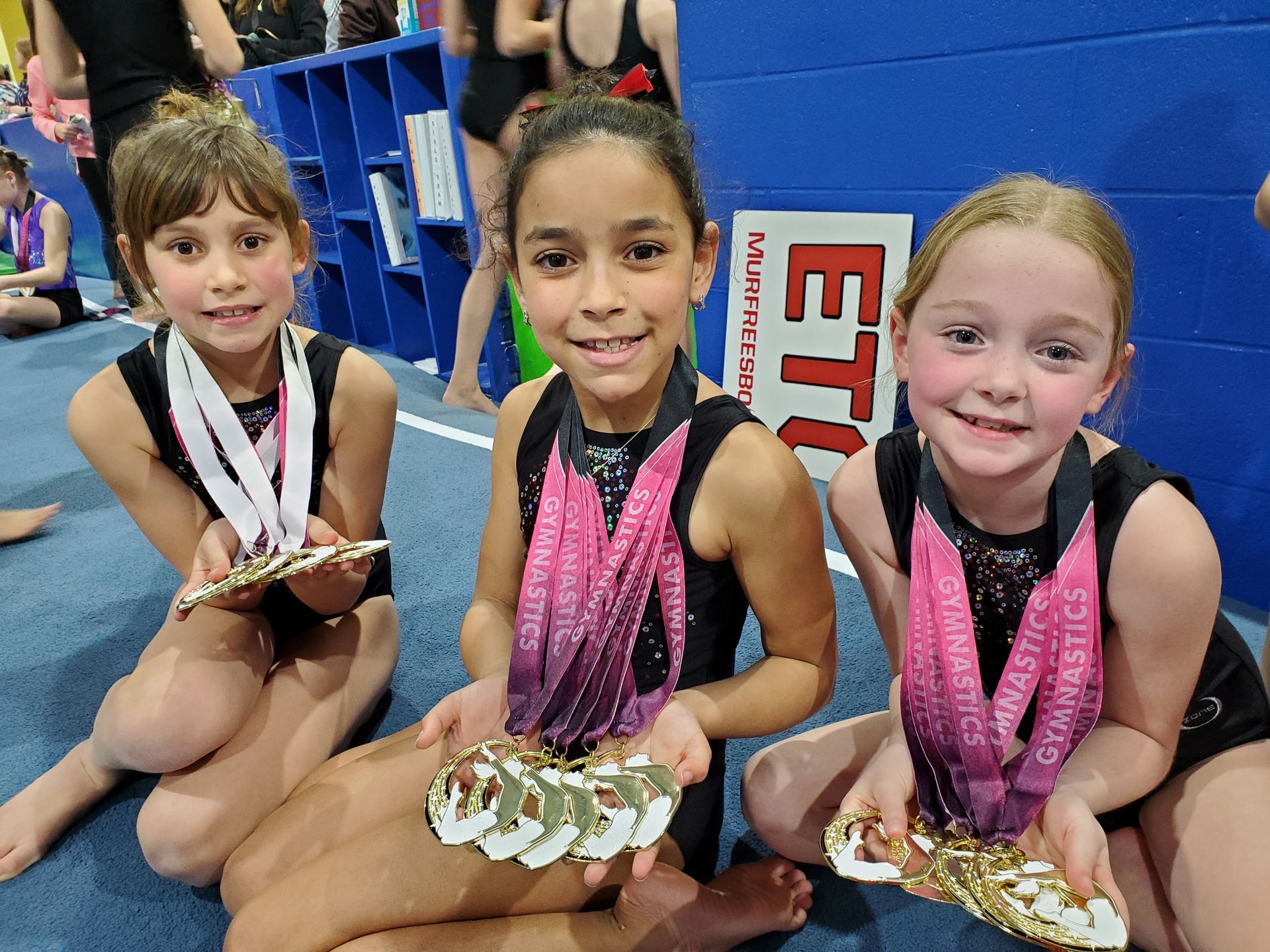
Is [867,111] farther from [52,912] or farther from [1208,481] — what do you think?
[52,912]

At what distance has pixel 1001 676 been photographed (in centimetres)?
95

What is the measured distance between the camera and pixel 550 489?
3.41ft

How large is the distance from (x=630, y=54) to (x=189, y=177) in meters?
1.53

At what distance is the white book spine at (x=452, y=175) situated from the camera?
3.17 meters

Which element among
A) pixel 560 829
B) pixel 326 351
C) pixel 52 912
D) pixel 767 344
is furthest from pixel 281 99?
pixel 560 829

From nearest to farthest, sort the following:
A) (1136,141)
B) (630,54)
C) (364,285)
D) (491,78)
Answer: (1136,141) → (630,54) → (491,78) → (364,285)

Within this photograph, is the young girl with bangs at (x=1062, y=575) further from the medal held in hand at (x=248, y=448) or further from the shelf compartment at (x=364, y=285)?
the shelf compartment at (x=364, y=285)

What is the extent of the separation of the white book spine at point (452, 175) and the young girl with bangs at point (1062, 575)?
2.56 meters

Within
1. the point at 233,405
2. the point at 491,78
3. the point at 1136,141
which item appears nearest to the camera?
the point at 233,405

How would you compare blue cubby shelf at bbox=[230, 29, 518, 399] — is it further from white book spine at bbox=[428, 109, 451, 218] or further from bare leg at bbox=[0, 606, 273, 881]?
bare leg at bbox=[0, 606, 273, 881]

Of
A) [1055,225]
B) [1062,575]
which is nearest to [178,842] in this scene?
[1062,575]

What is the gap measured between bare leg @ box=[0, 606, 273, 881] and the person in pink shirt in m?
1.62

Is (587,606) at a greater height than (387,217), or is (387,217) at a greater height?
(387,217)

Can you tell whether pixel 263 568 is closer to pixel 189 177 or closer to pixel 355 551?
pixel 355 551
